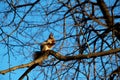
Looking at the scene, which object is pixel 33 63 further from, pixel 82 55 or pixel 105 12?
pixel 105 12

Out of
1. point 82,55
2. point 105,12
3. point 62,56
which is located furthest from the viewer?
point 105,12

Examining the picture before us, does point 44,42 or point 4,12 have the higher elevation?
point 4,12

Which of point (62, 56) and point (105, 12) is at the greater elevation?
point (105, 12)

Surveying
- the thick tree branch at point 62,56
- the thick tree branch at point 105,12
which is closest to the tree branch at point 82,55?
the thick tree branch at point 62,56

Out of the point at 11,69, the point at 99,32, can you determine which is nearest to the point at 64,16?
the point at 99,32

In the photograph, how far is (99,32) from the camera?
5.23 m

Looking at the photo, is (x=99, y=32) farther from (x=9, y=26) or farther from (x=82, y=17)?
(x=9, y=26)

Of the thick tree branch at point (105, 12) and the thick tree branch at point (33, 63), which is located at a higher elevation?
the thick tree branch at point (105, 12)

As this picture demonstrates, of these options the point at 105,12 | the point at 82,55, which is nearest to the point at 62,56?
the point at 82,55

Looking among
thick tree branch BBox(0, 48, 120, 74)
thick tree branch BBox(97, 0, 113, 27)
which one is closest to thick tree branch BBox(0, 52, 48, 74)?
thick tree branch BBox(0, 48, 120, 74)

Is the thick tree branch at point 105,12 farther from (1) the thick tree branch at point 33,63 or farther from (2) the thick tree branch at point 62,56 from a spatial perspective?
(1) the thick tree branch at point 33,63

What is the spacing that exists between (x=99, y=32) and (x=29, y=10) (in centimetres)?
100

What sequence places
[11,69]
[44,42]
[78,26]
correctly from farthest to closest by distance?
1. [44,42]
2. [78,26]
3. [11,69]

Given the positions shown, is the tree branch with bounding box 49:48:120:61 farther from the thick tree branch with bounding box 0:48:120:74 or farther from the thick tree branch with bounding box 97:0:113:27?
the thick tree branch with bounding box 97:0:113:27
